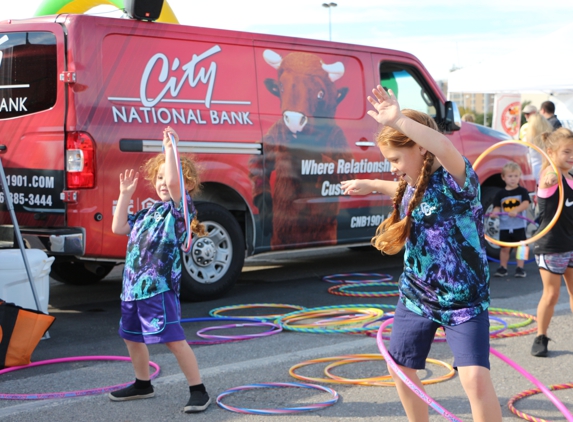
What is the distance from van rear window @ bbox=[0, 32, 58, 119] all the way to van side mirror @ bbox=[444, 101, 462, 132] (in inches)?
185

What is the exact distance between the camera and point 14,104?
23.6 ft

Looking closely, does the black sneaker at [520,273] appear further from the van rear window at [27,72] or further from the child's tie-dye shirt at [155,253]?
the child's tie-dye shirt at [155,253]

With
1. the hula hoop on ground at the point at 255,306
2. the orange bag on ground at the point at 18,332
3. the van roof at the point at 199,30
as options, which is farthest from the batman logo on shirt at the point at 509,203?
the orange bag on ground at the point at 18,332

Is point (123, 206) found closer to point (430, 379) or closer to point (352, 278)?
point (430, 379)

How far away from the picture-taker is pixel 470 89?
60.4 ft

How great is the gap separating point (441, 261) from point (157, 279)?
1.79 meters

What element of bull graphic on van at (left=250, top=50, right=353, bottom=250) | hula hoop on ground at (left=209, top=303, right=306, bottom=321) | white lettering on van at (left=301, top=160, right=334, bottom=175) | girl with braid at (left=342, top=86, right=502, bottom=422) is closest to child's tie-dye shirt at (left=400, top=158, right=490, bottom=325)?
girl with braid at (left=342, top=86, right=502, bottom=422)

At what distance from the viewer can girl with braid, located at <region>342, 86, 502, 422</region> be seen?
3285 mm

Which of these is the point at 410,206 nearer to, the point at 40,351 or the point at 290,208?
the point at 40,351

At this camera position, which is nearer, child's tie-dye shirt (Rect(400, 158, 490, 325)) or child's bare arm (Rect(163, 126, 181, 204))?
child's tie-dye shirt (Rect(400, 158, 490, 325))

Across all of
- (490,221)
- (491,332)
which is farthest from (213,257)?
(490,221)

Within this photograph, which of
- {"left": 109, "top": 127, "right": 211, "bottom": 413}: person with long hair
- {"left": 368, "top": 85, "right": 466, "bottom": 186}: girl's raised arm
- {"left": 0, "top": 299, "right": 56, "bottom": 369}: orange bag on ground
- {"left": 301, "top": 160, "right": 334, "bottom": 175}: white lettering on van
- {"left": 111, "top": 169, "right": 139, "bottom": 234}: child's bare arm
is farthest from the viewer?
{"left": 301, "top": 160, "right": 334, "bottom": 175}: white lettering on van

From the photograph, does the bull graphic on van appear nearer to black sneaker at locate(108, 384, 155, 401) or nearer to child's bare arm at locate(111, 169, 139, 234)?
child's bare arm at locate(111, 169, 139, 234)

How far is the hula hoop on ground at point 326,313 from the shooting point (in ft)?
20.7
